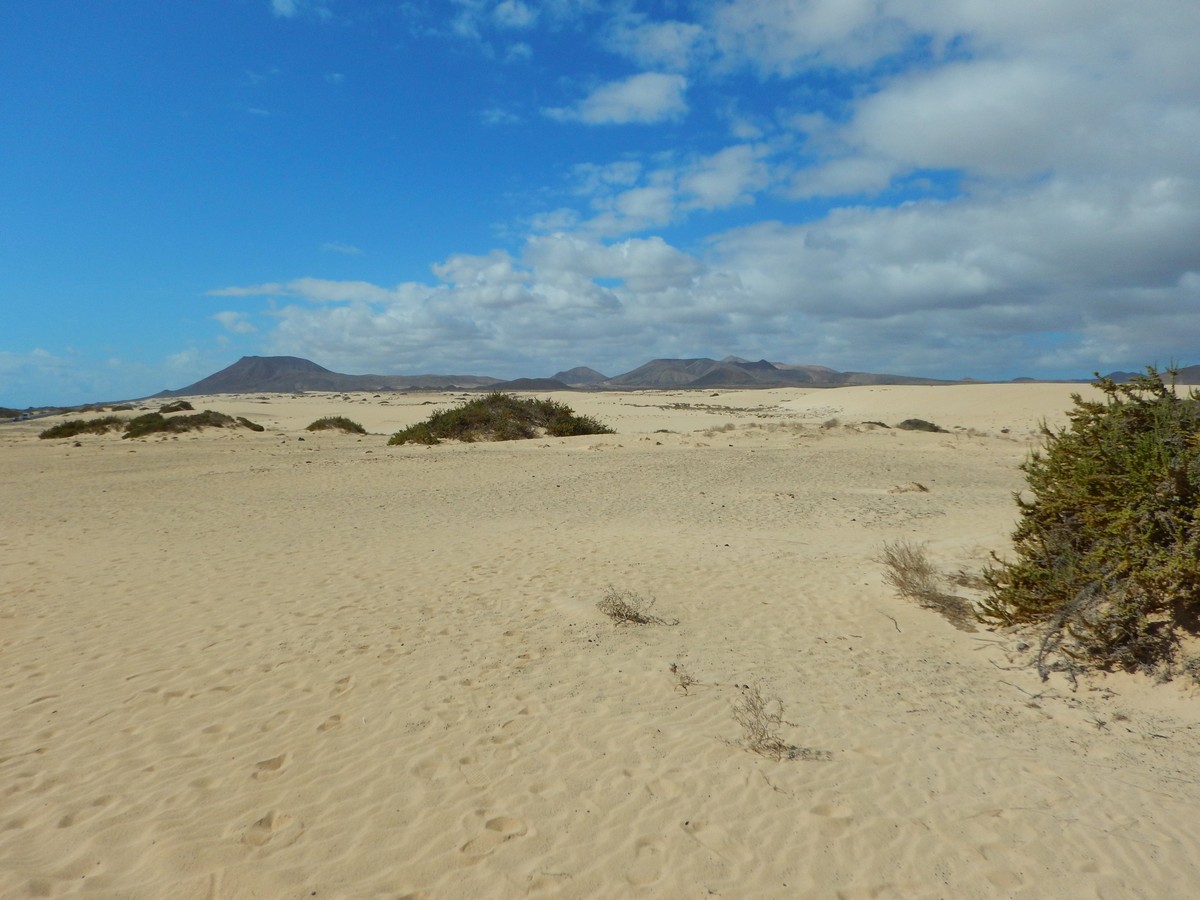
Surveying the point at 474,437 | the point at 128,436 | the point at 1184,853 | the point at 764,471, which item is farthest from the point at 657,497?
the point at 128,436

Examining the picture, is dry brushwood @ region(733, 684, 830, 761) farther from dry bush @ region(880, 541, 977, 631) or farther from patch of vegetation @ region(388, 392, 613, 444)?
patch of vegetation @ region(388, 392, 613, 444)

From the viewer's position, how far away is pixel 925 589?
25.6 ft

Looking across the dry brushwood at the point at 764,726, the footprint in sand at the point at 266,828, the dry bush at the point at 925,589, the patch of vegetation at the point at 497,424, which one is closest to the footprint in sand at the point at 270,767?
the footprint in sand at the point at 266,828

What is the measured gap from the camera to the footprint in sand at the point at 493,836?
3.65m

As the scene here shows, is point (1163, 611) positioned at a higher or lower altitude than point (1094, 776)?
higher

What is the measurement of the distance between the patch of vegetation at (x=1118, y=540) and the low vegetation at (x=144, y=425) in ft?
114

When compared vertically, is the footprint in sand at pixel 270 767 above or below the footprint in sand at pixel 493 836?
above

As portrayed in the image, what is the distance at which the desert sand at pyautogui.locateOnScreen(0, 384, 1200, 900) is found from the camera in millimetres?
3574

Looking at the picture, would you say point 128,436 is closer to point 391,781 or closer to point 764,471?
point 764,471

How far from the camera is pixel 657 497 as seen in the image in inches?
617

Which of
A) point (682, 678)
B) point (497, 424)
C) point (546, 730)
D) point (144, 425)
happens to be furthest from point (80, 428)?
point (682, 678)

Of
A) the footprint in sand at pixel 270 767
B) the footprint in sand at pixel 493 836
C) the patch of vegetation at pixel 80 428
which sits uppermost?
the patch of vegetation at pixel 80 428

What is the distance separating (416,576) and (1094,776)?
24.4 ft

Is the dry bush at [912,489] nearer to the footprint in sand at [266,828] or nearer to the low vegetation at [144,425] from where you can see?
the footprint in sand at [266,828]
